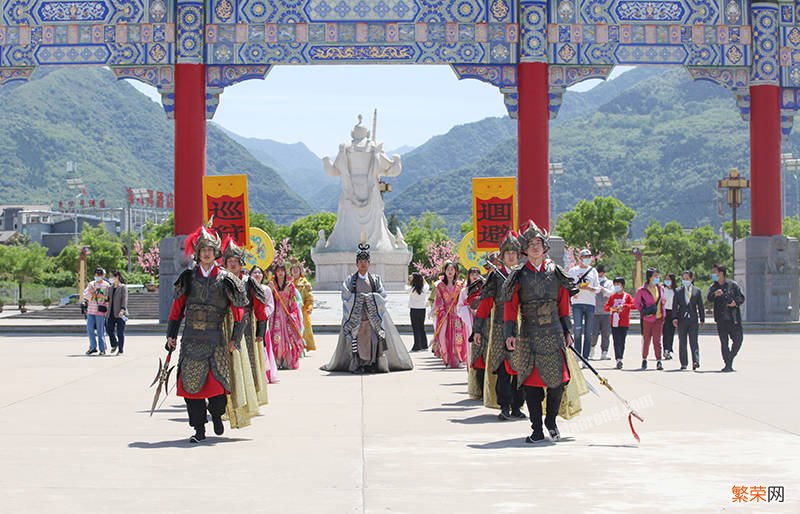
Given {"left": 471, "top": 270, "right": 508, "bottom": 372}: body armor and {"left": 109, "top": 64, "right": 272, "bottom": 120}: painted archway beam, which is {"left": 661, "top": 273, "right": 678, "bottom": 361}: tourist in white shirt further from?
{"left": 109, "top": 64, "right": 272, "bottom": 120}: painted archway beam

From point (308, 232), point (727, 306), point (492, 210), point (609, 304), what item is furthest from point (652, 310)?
point (308, 232)

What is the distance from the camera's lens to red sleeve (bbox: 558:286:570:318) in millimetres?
10023

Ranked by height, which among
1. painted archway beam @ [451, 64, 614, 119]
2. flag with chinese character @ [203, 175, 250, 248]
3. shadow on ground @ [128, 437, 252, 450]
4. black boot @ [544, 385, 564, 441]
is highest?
painted archway beam @ [451, 64, 614, 119]

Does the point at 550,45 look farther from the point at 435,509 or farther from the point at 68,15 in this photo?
the point at 435,509

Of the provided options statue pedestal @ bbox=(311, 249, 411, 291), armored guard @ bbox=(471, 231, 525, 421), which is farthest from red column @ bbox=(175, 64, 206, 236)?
armored guard @ bbox=(471, 231, 525, 421)

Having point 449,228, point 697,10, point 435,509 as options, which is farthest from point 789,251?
point 449,228

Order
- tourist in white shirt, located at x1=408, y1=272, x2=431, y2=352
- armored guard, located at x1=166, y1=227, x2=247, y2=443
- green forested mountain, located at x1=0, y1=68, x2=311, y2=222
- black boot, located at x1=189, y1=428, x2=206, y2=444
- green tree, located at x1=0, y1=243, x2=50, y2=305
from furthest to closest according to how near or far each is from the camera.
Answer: green forested mountain, located at x1=0, y1=68, x2=311, y2=222 → green tree, located at x1=0, y1=243, x2=50, y2=305 → tourist in white shirt, located at x1=408, y1=272, x2=431, y2=352 → armored guard, located at x1=166, y1=227, x2=247, y2=443 → black boot, located at x1=189, y1=428, x2=206, y2=444

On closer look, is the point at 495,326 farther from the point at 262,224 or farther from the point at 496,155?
the point at 496,155

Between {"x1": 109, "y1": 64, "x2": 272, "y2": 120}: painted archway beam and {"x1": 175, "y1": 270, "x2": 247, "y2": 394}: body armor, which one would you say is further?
{"x1": 109, "y1": 64, "x2": 272, "y2": 120}: painted archway beam

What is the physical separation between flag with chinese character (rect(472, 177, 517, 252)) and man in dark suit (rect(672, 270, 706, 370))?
105 inches

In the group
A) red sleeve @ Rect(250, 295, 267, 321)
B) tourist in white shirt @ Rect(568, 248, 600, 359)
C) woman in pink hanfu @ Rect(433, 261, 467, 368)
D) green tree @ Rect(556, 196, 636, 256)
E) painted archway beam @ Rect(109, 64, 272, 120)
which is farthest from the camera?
green tree @ Rect(556, 196, 636, 256)

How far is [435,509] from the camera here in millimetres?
6801

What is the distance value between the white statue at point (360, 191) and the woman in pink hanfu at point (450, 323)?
18.3 metres

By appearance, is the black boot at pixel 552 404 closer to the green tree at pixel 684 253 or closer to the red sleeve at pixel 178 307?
the red sleeve at pixel 178 307
